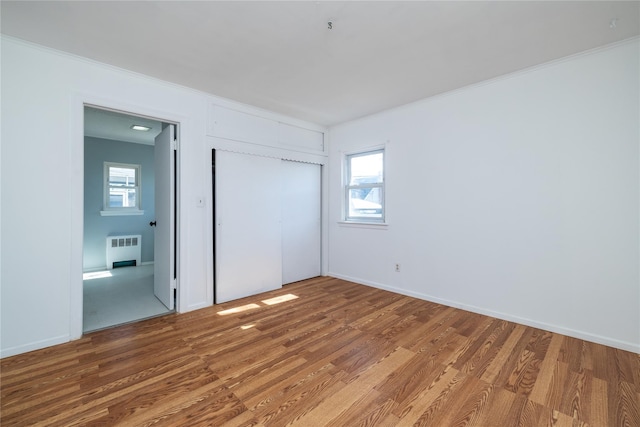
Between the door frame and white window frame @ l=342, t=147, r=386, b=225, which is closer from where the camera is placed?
the door frame

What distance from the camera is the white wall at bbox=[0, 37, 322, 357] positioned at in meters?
2.28

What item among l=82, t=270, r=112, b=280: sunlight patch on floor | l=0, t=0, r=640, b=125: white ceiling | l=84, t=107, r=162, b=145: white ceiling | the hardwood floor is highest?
l=84, t=107, r=162, b=145: white ceiling

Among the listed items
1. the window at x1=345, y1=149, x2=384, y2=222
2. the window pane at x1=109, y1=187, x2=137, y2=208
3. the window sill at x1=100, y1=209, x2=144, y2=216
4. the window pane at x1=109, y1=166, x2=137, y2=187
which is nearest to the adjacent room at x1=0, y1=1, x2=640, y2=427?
the window at x1=345, y1=149, x2=384, y2=222

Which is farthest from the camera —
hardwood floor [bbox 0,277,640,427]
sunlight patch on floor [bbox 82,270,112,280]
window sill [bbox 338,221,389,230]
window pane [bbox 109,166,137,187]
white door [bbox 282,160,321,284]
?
window pane [bbox 109,166,137,187]

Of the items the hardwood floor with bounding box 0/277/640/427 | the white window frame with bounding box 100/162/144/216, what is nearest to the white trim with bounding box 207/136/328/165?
the hardwood floor with bounding box 0/277/640/427

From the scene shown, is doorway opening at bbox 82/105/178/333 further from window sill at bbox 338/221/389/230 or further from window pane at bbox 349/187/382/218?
window pane at bbox 349/187/382/218

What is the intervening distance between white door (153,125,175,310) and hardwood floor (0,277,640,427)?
0.53 meters

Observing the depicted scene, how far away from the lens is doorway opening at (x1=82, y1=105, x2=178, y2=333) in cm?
328

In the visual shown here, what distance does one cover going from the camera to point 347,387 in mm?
1875

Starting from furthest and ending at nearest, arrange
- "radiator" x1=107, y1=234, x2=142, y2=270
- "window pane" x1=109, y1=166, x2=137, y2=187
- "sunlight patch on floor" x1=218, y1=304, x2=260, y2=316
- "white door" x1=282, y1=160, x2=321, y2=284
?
"window pane" x1=109, y1=166, x2=137, y2=187 → "radiator" x1=107, y1=234, x2=142, y2=270 → "white door" x1=282, y1=160, x2=321, y2=284 → "sunlight patch on floor" x1=218, y1=304, x2=260, y2=316

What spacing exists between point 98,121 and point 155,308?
329cm

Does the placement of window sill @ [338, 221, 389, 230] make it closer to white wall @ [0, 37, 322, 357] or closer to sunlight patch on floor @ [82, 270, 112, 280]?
white wall @ [0, 37, 322, 357]

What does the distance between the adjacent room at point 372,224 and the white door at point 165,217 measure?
4 cm

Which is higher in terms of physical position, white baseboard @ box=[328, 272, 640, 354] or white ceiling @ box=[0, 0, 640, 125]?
white ceiling @ box=[0, 0, 640, 125]
